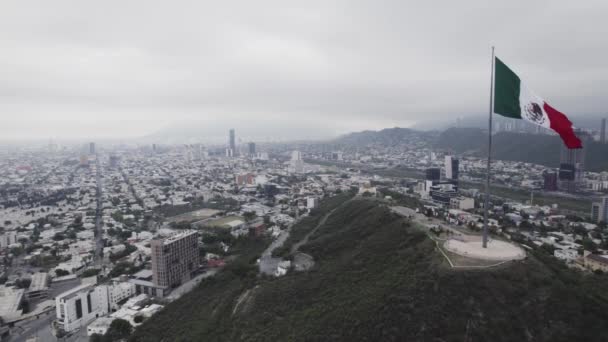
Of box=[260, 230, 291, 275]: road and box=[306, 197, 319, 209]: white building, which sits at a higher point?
box=[306, 197, 319, 209]: white building

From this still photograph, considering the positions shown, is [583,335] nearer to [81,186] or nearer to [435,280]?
[435,280]

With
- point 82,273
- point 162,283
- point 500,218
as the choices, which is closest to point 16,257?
point 82,273

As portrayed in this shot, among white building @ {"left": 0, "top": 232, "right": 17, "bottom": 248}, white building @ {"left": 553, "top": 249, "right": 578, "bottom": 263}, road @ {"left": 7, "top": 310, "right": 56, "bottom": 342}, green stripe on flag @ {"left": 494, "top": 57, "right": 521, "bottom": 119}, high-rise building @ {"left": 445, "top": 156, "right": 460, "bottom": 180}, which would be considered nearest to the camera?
green stripe on flag @ {"left": 494, "top": 57, "right": 521, "bottom": 119}

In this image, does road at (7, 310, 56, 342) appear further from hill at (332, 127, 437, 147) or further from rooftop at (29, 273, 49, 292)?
hill at (332, 127, 437, 147)

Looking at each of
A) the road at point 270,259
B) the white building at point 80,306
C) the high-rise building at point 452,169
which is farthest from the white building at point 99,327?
the high-rise building at point 452,169

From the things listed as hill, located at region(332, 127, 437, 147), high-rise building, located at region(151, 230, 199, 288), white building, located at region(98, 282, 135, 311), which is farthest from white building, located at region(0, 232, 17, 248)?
Result: hill, located at region(332, 127, 437, 147)

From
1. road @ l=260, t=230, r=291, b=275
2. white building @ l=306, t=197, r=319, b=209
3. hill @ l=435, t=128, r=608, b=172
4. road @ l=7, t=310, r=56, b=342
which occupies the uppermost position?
hill @ l=435, t=128, r=608, b=172

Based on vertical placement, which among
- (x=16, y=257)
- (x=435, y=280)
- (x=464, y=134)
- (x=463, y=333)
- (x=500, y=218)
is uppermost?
(x=464, y=134)
